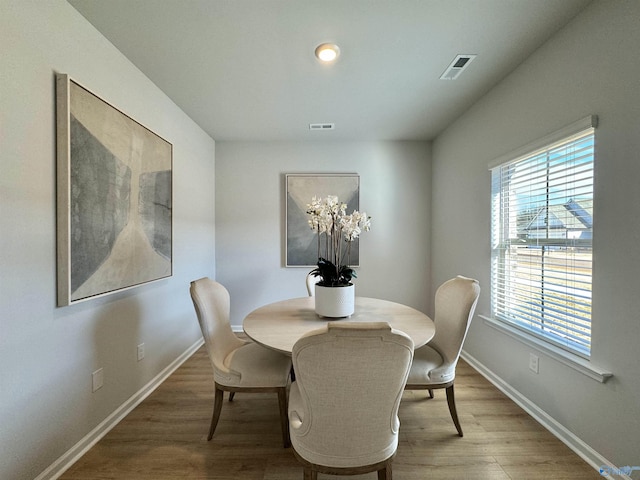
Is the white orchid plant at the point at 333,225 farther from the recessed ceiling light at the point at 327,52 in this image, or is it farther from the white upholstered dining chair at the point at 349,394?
the recessed ceiling light at the point at 327,52

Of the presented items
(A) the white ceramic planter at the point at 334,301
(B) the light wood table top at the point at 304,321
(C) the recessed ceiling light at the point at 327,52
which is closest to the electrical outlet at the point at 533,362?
(B) the light wood table top at the point at 304,321

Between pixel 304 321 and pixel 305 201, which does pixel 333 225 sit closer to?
pixel 304 321

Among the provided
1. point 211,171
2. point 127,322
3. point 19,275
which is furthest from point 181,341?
point 211,171

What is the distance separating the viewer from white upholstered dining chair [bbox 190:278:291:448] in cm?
165

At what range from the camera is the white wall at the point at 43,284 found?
1265 millimetres

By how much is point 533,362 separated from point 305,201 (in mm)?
2775

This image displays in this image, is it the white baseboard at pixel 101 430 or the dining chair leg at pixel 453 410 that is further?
the dining chair leg at pixel 453 410

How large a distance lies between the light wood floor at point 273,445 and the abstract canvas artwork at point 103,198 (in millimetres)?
937

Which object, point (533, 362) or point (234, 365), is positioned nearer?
point (234, 365)

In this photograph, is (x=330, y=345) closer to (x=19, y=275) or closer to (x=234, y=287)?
(x=19, y=275)

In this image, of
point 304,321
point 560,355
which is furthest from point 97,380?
point 560,355

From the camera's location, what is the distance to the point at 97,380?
1.77 metres

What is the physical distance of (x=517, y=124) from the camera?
2.13 meters

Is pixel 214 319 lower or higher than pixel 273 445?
higher
